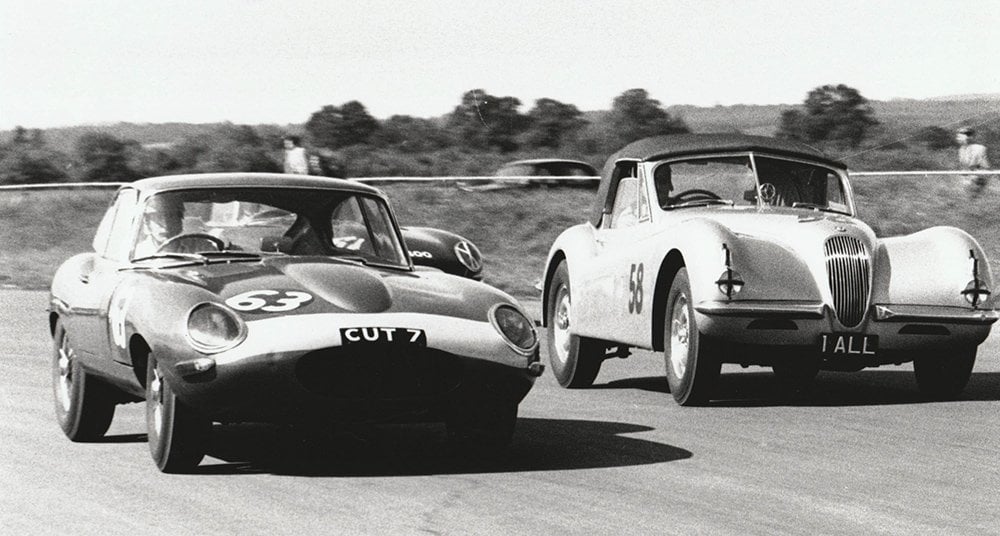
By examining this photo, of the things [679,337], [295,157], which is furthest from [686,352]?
[295,157]

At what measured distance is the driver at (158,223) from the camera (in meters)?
8.26

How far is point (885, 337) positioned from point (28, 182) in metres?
33.2

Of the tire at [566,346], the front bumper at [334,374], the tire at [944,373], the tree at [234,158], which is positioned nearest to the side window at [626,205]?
the tire at [566,346]

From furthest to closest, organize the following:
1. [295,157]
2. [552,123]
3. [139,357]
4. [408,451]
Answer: [552,123] → [295,157] → [408,451] → [139,357]

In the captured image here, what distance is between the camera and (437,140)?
53000 mm

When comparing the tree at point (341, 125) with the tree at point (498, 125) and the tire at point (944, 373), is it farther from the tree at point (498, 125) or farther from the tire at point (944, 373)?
the tire at point (944, 373)

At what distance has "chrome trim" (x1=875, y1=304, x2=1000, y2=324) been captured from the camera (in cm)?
1002

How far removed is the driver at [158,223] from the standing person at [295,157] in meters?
13.5

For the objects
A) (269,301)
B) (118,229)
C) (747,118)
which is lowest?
(747,118)

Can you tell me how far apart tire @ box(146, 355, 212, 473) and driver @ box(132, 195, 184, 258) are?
1088 millimetres

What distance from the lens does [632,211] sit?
11617 mm

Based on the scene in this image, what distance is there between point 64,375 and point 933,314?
496 centimetres

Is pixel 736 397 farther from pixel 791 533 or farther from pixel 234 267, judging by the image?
pixel 791 533

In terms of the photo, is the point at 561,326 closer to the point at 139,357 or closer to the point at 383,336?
the point at 139,357
